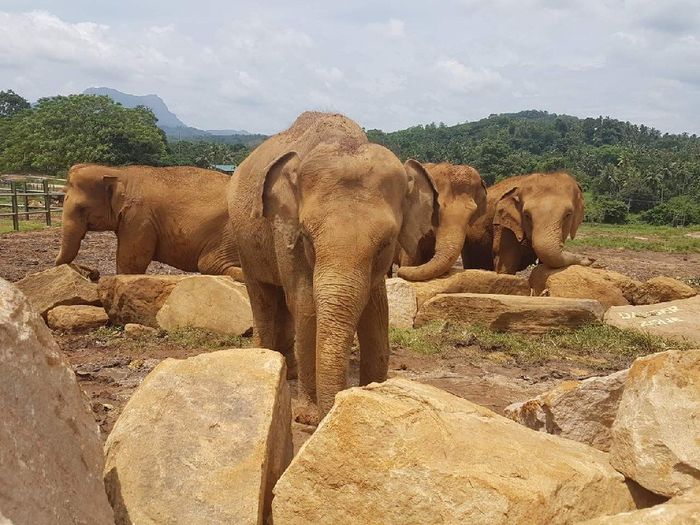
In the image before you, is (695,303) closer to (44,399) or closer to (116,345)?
(116,345)

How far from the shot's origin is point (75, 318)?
9.06 metres

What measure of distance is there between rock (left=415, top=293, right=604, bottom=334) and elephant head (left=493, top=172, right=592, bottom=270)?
259cm

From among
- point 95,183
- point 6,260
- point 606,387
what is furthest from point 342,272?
point 6,260

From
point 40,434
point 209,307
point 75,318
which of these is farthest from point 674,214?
point 40,434

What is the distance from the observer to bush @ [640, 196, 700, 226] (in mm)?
38219

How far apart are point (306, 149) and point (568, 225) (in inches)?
329

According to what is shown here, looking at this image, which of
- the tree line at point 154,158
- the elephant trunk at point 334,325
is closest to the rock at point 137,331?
the elephant trunk at point 334,325

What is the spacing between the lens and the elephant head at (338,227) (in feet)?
16.1

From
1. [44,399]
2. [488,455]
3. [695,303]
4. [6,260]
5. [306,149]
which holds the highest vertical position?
[306,149]

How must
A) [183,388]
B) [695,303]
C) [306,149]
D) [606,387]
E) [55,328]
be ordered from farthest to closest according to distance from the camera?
[695,303], [55,328], [306,149], [606,387], [183,388]

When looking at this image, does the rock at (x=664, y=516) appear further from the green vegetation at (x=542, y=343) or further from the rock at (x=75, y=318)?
the rock at (x=75, y=318)

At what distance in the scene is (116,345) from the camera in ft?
27.2

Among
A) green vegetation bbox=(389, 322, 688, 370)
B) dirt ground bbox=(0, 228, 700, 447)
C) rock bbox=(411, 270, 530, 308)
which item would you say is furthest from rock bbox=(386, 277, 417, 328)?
dirt ground bbox=(0, 228, 700, 447)

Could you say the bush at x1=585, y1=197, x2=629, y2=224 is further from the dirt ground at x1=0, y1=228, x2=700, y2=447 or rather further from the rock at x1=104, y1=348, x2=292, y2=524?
the rock at x1=104, y1=348, x2=292, y2=524
